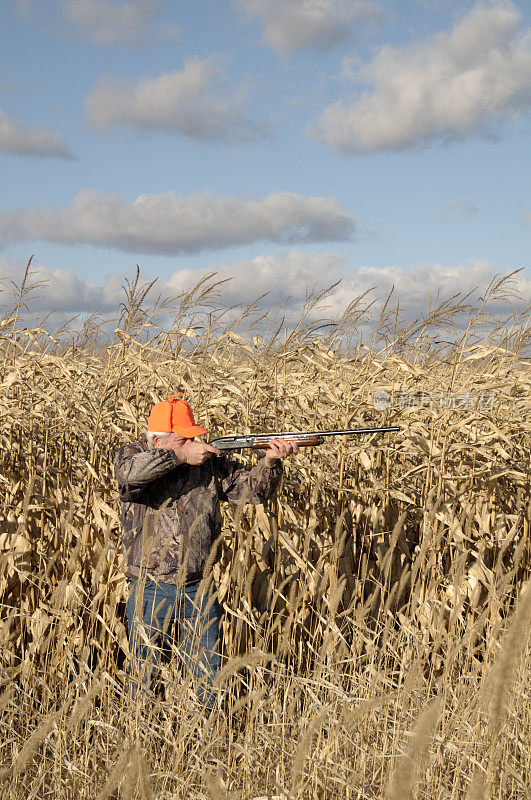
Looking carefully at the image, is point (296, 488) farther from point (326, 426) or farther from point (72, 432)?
point (72, 432)

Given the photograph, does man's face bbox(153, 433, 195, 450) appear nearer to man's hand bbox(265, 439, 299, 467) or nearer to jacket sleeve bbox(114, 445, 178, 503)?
jacket sleeve bbox(114, 445, 178, 503)

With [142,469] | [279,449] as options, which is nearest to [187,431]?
[142,469]

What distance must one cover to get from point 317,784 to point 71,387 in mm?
2950

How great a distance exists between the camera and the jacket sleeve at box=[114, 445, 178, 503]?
11.8ft

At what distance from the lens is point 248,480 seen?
3.90m

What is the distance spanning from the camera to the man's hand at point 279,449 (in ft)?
12.4

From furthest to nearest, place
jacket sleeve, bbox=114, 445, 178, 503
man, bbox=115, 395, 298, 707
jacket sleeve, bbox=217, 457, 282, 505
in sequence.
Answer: jacket sleeve, bbox=217, 457, 282, 505 < man, bbox=115, 395, 298, 707 < jacket sleeve, bbox=114, 445, 178, 503

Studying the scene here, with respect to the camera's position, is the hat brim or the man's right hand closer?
the man's right hand

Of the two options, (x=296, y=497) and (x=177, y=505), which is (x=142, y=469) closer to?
(x=177, y=505)

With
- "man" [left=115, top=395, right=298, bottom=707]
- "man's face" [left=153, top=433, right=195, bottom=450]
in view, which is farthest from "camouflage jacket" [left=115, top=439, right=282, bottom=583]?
"man's face" [left=153, top=433, right=195, bottom=450]

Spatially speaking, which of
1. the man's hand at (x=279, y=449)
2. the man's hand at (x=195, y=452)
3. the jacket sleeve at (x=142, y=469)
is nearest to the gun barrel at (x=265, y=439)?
the man's hand at (x=279, y=449)

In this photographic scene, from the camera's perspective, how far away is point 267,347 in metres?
4.80

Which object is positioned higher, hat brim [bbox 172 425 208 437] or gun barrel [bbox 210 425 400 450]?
hat brim [bbox 172 425 208 437]

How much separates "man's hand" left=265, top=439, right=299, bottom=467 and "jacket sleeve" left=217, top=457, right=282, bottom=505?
3.5 inches
